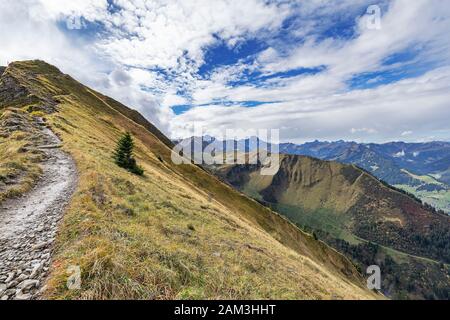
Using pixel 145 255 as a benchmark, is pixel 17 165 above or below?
above

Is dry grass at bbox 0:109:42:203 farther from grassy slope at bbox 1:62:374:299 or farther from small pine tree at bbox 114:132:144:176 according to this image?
small pine tree at bbox 114:132:144:176

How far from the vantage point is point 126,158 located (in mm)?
38562

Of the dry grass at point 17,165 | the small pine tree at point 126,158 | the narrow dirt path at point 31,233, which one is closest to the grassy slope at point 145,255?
the narrow dirt path at point 31,233

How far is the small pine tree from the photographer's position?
37.5m

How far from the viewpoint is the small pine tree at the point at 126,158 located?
123 ft

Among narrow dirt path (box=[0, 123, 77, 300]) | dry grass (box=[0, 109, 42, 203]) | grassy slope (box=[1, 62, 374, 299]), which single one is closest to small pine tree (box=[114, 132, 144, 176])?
dry grass (box=[0, 109, 42, 203])

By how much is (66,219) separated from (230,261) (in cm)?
906

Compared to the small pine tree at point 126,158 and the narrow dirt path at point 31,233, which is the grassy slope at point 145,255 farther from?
the small pine tree at point 126,158

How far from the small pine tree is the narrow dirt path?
13.2m

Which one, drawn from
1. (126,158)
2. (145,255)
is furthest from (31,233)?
(126,158)

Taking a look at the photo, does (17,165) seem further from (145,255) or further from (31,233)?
(145,255)

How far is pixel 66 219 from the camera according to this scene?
1398 cm

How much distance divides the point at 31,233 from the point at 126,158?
26.8m

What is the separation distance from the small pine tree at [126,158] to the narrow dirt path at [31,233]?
520 inches
